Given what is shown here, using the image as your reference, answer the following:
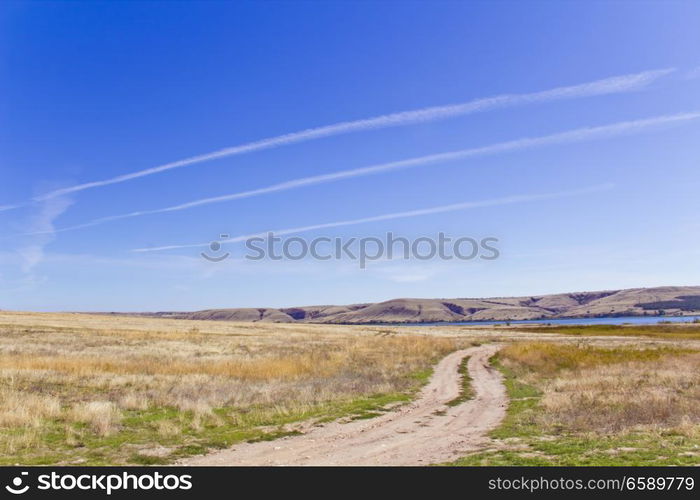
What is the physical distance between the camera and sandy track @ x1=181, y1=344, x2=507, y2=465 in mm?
11805

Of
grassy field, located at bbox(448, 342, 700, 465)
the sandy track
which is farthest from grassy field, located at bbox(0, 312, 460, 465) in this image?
grassy field, located at bbox(448, 342, 700, 465)

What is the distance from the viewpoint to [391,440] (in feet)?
46.2

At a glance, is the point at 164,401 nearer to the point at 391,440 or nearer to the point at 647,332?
the point at 391,440

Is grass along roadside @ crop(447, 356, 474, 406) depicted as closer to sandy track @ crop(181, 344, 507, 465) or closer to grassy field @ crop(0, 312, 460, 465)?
sandy track @ crop(181, 344, 507, 465)

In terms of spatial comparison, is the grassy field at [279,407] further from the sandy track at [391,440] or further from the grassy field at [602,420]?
the sandy track at [391,440]

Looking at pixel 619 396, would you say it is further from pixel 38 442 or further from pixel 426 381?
pixel 38 442

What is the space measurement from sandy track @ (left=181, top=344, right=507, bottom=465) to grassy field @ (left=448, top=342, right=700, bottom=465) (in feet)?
3.12

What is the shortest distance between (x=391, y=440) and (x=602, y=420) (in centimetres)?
743

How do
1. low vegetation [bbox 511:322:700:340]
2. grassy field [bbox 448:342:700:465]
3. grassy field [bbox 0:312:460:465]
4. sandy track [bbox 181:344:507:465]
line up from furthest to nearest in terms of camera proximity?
low vegetation [bbox 511:322:700:340] → grassy field [bbox 0:312:460:465] → sandy track [bbox 181:344:507:465] → grassy field [bbox 448:342:700:465]

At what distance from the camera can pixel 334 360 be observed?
37.7 meters

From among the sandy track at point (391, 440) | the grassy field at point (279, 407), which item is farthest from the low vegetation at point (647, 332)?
the sandy track at point (391, 440)

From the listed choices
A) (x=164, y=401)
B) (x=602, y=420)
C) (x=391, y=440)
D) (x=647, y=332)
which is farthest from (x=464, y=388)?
(x=647, y=332)
